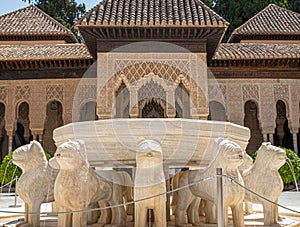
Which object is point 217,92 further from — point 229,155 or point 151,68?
point 229,155

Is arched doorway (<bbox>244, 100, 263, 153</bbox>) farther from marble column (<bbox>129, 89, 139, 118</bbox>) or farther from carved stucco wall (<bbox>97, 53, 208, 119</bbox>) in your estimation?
marble column (<bbox>129, 89, 139, 118</bbox>)

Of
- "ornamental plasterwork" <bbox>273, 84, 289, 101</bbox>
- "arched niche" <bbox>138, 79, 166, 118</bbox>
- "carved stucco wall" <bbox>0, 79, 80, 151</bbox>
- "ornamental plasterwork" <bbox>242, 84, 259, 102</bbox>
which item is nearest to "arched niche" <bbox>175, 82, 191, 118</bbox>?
"arched niche" <bbox>138, 79, 166, 118</bbox>

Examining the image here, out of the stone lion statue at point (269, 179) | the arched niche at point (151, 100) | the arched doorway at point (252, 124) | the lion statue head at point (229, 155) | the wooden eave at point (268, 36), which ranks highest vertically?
the wooden eave at point (268, 36)

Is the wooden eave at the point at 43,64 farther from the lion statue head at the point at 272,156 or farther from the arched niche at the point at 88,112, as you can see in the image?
the lion statue head at the point at 272,156

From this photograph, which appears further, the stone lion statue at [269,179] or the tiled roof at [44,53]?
the tiled roof at [44,53]

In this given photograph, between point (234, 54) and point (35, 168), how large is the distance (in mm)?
13012

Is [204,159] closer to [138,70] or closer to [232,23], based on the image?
[138,70]

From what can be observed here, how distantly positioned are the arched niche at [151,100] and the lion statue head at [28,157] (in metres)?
9.73

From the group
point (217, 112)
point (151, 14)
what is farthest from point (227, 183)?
point (217, 112)

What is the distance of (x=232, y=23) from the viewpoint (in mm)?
31844

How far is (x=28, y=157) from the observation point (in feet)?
15.7

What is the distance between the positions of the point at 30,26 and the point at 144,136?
19.9 metres

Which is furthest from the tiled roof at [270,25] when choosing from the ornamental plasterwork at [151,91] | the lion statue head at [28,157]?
the lion statue head at [28,157]

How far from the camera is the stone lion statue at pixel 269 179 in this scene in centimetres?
472
